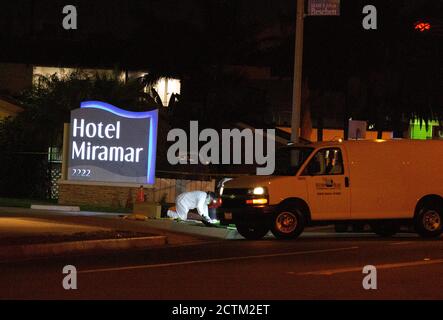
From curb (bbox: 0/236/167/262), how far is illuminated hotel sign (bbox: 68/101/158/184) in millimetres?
8781

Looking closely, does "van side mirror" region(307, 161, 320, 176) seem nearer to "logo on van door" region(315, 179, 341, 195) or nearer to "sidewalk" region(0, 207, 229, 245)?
"logo on van door" region(315, 179, 341, 195)

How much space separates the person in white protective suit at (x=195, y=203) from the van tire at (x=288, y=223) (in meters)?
2.84

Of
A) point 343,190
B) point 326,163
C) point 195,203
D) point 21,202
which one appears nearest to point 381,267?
point 343,190

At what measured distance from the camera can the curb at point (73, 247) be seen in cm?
1612

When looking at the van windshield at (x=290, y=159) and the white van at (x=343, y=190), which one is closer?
the white van at (x=343, y=190)

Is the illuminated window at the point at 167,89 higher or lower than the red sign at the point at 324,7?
higher

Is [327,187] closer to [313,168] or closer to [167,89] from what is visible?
[313,168]

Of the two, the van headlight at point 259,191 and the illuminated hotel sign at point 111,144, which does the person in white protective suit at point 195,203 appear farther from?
the illuminated hotel sign at point 111,144

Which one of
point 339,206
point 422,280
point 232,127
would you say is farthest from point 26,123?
point 422,280

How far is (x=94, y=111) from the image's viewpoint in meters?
29.1

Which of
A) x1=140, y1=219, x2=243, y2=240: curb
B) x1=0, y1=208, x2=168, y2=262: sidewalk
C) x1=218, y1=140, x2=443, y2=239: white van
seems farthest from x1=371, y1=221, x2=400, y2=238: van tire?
x1=0, y1=208, x2=168, y2=262: sidewalk

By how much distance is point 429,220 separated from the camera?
21.5m

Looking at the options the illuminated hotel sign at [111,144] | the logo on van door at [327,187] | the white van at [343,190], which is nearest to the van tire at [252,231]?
the white van at [343,190]
